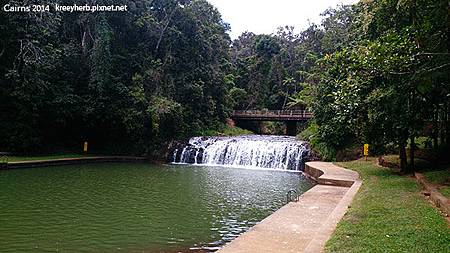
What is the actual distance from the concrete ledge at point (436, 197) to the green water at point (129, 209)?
380 cm

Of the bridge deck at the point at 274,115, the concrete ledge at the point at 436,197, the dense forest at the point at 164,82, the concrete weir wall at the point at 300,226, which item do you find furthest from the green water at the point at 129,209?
the bridge deck at the point at 274,115

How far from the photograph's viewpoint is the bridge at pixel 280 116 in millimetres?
35312

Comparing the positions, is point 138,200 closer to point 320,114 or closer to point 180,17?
point 320,114

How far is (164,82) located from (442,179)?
20.3 meters

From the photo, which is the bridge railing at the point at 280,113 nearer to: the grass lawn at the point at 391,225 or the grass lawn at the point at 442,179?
the grass lawn at the point at 442,179

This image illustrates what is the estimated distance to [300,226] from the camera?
307 inches

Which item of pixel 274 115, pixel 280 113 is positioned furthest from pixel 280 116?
pixel 280 113

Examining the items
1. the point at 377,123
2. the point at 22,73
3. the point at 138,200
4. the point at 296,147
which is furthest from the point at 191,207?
the point at 22,73

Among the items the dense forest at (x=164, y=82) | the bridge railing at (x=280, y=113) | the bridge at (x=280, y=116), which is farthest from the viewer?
the bridge railing at (x=280, y=113)

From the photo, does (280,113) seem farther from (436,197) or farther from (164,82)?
(436,197)

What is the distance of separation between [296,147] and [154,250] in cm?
1655

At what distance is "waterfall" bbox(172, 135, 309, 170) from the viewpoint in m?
22.3

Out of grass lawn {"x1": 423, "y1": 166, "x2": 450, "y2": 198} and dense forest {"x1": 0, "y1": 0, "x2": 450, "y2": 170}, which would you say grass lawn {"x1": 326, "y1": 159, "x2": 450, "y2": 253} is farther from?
dense forest {"x1": 0, "y1": 0, "x2": 450, "y2": 170}

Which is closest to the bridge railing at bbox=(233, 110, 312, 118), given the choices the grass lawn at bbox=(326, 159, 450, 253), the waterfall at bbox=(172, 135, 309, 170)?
the waterfall at bbox=(172, 135, 309, 170)
